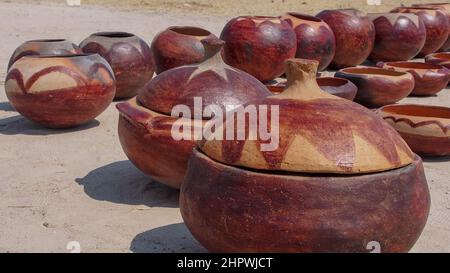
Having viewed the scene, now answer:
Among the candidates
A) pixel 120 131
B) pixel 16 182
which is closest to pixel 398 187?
pixel 120 131

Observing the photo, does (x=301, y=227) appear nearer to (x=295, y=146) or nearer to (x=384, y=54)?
(x=295, y=146)

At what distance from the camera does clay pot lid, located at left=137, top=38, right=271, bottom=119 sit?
11.6 feet

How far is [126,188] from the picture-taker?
13.5 ft

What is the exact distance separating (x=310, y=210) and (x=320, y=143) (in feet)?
0.89

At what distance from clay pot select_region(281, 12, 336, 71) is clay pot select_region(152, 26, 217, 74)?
1370mm

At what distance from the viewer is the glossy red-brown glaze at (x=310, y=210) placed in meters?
2.38

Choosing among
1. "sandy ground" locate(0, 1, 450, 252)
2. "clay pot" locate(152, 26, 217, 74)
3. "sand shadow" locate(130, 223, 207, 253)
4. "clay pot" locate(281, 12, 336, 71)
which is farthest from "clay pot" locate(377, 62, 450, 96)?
"sand shadow" locate(130, 223, 207, 253)

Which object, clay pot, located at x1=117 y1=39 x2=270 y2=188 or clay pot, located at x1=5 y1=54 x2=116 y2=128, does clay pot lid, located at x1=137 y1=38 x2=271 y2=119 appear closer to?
clay pot, located at x1=117 y1=39 x2=270 y2=188

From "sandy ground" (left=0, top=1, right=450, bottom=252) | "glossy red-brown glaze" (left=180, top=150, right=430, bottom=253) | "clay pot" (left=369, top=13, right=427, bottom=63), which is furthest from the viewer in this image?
"clay pot" (left=369, top=13, right=427, bottom=63)

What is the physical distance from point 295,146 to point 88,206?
177 centimetres

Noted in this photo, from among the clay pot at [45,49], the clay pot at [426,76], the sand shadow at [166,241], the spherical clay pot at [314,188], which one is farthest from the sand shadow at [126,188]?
the clay pot at [426,76]

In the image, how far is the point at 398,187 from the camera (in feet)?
8.16

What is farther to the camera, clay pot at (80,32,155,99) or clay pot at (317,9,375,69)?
clay pot at (317,9,375,69)

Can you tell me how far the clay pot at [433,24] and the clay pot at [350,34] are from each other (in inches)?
55.5
